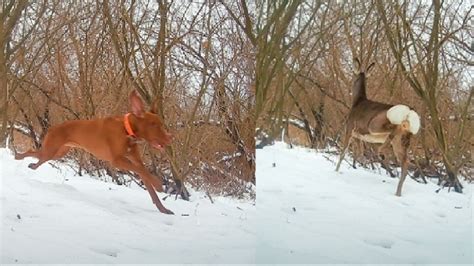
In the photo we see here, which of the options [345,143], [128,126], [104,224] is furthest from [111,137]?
[345,143]

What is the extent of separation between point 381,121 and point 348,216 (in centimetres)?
19

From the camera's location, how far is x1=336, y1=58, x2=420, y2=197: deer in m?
1.24

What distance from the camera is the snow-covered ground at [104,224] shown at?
3.98ft

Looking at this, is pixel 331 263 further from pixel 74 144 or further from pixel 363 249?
pixel 74 144

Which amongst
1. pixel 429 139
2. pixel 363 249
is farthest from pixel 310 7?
pixel 363 249

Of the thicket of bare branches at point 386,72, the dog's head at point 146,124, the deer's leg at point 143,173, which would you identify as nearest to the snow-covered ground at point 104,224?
the deer's leg at point 143,173

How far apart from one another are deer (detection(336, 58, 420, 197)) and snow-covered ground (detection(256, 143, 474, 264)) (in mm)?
66

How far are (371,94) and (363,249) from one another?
0.94 feet

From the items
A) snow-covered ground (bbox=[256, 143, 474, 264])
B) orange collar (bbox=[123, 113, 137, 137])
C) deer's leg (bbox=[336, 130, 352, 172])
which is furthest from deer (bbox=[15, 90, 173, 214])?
deer's leg (bbox=[336, 130, 352, 172])

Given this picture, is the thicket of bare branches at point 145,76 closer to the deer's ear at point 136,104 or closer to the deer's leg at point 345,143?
the deer's ear at point 136,104

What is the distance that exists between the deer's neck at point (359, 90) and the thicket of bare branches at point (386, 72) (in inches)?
0.4

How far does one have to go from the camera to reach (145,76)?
49.5 inches

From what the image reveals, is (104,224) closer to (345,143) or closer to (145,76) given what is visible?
(145,76)

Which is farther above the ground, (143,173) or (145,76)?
(145,76)
